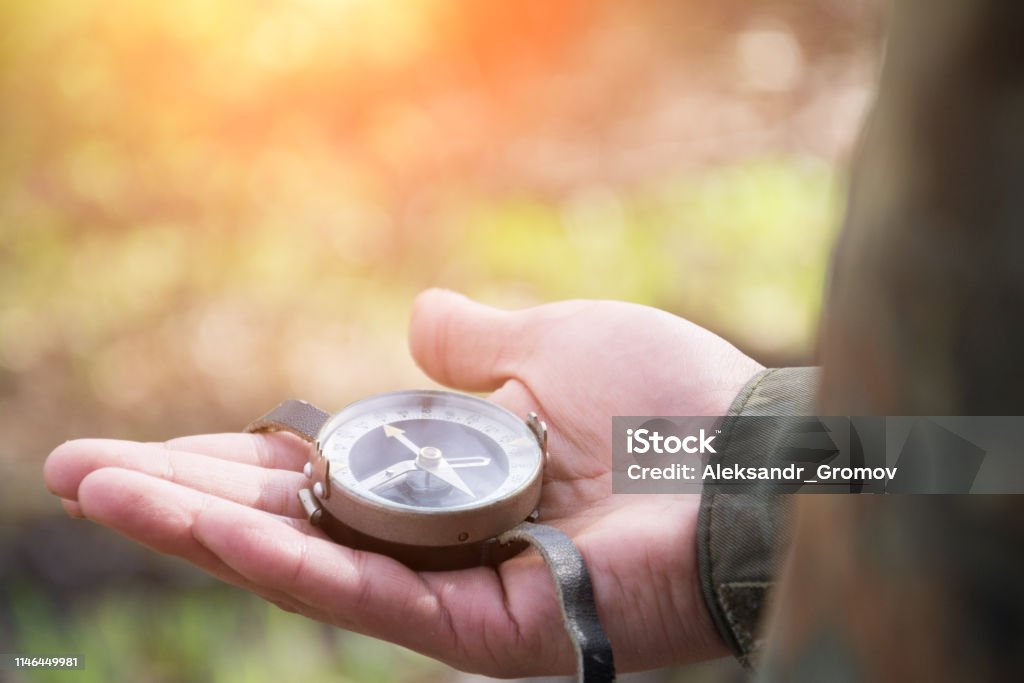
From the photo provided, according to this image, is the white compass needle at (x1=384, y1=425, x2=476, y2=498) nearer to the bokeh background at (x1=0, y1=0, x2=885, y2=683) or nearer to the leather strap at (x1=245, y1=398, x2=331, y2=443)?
the leather strap at (x1=245, y1=398, x2=331, y2=443)

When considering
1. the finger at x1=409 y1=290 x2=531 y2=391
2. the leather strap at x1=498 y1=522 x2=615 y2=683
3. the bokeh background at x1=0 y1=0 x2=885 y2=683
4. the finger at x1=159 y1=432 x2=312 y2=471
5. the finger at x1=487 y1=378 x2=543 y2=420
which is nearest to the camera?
the leather strap at x1=498 y1=522 x2=615 y2=683

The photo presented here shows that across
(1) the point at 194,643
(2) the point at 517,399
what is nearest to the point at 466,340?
(2) the point at 517,399

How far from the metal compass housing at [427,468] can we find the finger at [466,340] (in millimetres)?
310

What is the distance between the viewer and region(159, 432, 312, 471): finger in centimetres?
203

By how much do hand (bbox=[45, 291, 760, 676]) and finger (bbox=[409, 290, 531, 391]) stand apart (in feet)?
0.22

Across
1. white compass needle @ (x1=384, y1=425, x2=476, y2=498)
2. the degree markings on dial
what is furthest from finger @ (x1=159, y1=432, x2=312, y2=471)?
white compass needle @ (x1=384, y1=425, x2=476, y2=498)

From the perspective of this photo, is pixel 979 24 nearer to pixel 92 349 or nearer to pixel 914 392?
pixel 914 392

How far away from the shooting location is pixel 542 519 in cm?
209

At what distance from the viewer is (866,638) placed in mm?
694

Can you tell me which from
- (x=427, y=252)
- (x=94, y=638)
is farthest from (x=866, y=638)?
(x=427, y=252)

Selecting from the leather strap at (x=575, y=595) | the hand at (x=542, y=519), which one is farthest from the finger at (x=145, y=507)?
the leather strap at (x=575, y=595)

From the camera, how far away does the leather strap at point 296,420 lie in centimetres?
207

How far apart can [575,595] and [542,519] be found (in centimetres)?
36

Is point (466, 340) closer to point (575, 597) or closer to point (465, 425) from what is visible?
point (465, 425)
